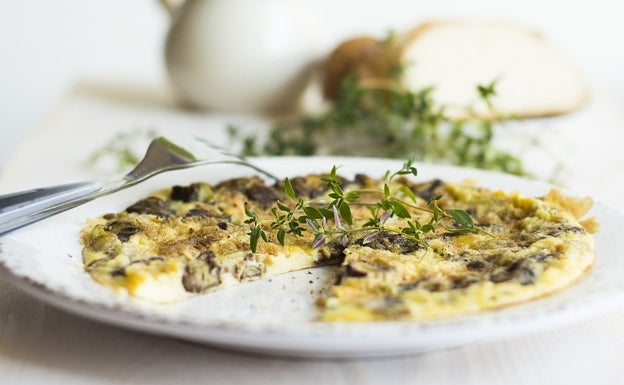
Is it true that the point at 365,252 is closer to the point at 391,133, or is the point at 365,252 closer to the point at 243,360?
the point at 243,360

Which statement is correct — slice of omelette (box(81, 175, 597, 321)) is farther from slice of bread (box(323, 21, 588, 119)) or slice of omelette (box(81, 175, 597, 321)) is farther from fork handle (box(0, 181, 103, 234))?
slice of bread (box(323, 21, 588, 119))

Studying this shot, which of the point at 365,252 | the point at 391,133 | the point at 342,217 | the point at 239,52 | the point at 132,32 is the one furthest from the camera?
the point at 132,32

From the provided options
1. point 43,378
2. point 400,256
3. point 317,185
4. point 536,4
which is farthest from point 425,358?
point 536,4

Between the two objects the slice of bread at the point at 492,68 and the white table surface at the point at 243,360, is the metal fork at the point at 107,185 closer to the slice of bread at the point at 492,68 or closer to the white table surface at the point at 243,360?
the white table surface at the point at 243,360

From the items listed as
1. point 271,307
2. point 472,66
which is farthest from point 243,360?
point 472,66

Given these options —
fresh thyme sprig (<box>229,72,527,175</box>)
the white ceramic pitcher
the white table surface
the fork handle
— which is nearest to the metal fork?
the fork handle

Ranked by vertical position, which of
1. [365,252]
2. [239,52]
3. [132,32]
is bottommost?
[365,252]
